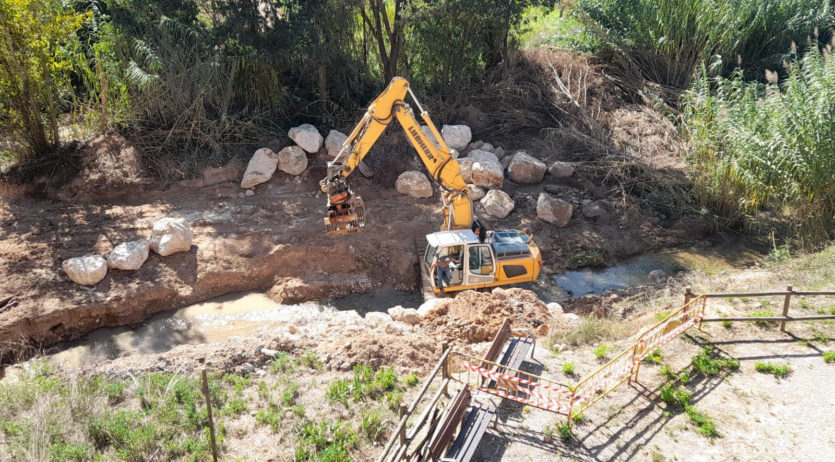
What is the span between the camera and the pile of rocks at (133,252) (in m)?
13.0

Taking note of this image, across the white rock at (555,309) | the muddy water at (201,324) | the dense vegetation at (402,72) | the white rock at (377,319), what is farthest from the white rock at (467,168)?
the white rock at (377,319)

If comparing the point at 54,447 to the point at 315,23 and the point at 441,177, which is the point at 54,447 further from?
the point at 315,23

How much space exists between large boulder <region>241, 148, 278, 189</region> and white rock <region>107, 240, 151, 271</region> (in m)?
3.68

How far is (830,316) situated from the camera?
10117mm

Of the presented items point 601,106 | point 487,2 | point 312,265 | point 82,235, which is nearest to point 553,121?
point 601,106

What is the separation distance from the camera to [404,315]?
12.0m

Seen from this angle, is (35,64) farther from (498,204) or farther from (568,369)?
(568,369)

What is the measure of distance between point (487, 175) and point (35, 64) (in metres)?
12.4

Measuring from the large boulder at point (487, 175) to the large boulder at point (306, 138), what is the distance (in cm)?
478

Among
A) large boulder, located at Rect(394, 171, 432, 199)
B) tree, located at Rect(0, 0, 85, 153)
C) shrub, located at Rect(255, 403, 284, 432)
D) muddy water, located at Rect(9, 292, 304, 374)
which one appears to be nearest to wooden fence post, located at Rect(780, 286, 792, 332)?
shrub, located at Rect(255, 403, 284, 432)

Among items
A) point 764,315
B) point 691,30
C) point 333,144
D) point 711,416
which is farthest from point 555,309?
point 691,30

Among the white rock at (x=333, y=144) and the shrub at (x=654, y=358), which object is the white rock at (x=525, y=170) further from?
the shrub at (x=654, y=358)

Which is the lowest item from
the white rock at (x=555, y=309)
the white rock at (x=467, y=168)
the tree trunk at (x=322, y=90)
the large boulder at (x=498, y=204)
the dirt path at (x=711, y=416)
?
the dirt path at (x=711, y=416)

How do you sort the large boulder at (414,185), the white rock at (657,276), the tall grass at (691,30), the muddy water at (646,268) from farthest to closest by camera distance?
the tall grass at (691,30)
the large boulder at (414,185)
the white rock at (657,276)
the muddy water at (646,268)
